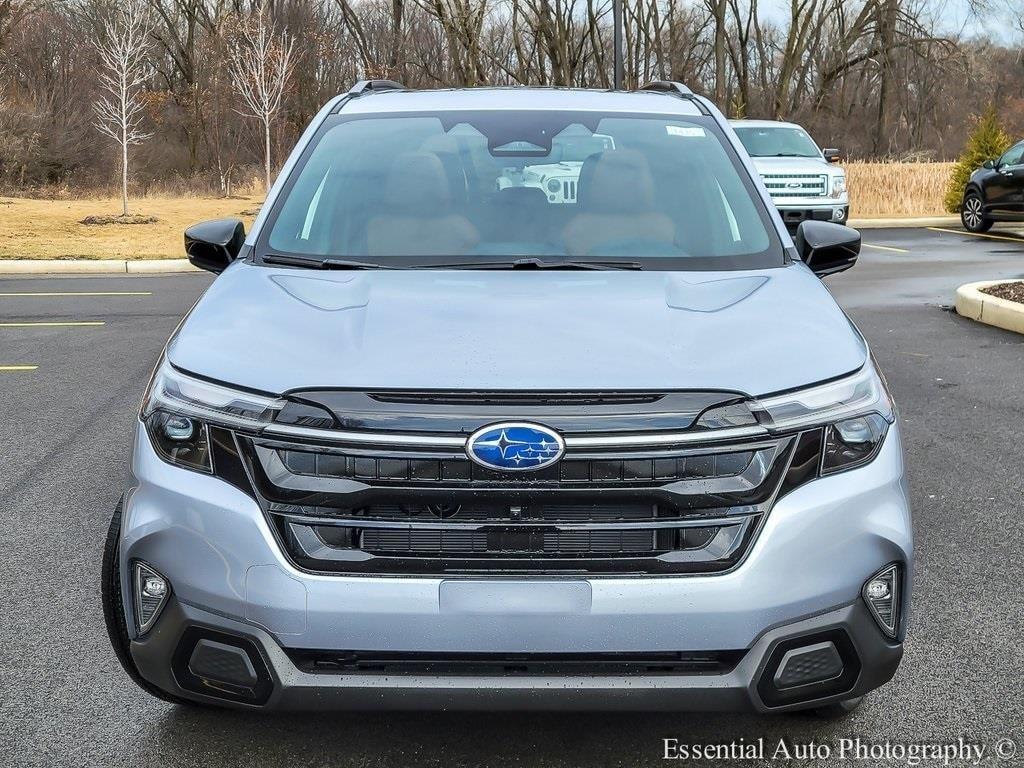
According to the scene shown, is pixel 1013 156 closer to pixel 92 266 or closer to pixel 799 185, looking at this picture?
pixel 799 185

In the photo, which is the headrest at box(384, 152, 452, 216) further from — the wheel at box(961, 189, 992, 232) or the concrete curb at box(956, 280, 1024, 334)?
the wheel at box(961, 189, 992, 232)

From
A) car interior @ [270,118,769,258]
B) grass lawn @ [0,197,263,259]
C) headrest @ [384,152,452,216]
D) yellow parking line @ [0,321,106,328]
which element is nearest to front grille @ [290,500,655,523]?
car interior @ [270,118,769,258]

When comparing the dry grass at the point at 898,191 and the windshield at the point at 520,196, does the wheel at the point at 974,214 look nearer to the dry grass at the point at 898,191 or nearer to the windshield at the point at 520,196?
the dry grass at the point at 898,191

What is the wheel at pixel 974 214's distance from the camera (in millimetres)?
22578

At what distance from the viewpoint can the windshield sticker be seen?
423 centimetres

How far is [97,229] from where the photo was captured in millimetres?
22125

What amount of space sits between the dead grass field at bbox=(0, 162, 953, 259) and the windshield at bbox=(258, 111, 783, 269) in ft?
48.3

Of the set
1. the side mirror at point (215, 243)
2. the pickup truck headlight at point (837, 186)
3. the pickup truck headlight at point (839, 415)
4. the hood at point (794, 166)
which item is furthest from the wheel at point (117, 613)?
the pickup truck headlight at point (837, 186)

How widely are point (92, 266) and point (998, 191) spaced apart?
16.0 meters

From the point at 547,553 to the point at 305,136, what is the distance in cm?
225

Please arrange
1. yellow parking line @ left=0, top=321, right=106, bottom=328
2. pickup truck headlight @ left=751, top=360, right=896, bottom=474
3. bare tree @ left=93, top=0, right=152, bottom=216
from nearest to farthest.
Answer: pickup truck headlight @ left=751, top=360, right=896, bottom=474 → yellow parking line @ left=0, top=321, right=106, bottom=328 → bare tree @ left=93, top=0, right=152, bottom=216

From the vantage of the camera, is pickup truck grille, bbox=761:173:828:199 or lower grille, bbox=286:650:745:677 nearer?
lower grille, bbox=286:650:745:677

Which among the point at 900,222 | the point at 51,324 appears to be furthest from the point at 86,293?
the point at 900,222

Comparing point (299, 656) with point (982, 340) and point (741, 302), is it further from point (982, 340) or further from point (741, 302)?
point (982, 340)
